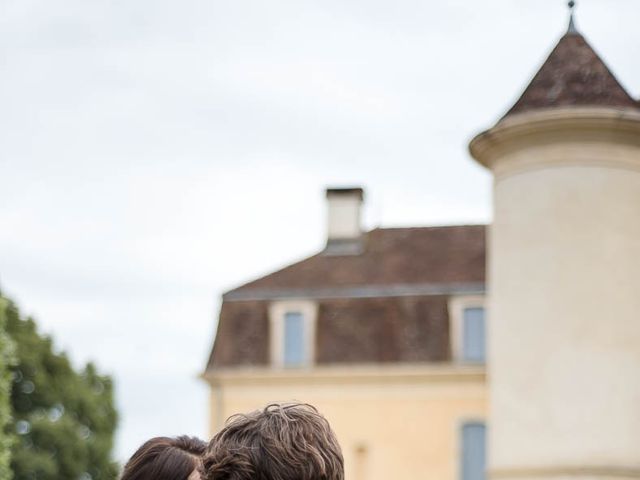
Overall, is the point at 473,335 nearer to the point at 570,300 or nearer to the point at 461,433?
the point at 461,433

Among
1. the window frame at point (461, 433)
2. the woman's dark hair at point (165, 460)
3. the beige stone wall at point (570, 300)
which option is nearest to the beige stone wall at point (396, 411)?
the window frame at point (461, 433)

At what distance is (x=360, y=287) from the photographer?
3375 cm

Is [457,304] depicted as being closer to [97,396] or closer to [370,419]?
[370,419]

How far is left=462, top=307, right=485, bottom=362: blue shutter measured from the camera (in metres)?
32.4

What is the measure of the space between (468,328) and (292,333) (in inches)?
150

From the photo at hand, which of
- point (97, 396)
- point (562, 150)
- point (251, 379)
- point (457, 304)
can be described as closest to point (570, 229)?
point (562, 150)

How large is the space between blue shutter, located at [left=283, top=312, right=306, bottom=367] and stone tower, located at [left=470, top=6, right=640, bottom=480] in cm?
921

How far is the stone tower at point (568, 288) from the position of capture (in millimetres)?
23547

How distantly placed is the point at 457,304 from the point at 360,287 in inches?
89.1

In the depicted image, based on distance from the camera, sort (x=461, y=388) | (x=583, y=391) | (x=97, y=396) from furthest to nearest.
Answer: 1. (x=97, y=396)
2. (x=461, y=388)
3. (x=583, y=391)

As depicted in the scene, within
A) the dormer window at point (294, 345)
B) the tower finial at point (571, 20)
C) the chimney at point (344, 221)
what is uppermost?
the tower finial at point (571, 20)

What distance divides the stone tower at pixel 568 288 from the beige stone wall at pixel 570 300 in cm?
2

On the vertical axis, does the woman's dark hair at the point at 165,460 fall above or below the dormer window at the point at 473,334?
below

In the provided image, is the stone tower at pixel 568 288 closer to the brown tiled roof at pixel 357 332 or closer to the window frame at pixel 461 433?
the window frame at pixel 461 433
